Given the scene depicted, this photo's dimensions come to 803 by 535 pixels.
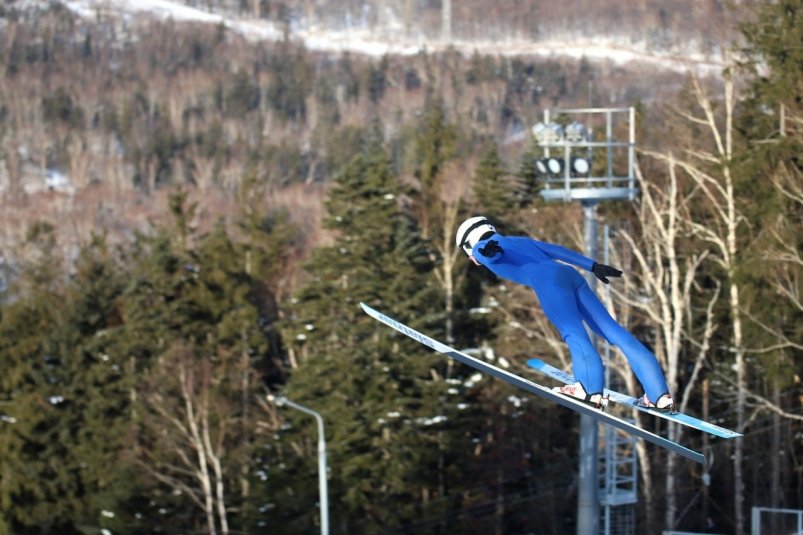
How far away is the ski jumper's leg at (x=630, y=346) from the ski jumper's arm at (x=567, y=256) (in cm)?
18

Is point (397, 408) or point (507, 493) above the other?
point (397, 408)

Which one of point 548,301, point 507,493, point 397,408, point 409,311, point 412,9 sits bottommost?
point 507,493

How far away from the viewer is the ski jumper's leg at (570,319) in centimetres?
765

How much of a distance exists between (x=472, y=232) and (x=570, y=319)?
0.76 m

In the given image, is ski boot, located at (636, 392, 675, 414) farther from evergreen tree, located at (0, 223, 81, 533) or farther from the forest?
evergreen tree, located at (0, 223, 81, 533)

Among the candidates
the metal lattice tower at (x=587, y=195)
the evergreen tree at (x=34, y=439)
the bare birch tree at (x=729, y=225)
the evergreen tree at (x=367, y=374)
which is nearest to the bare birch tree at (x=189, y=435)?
the evergreen tree at (x=367, y=374)

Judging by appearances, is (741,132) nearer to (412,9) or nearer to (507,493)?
(507,493)

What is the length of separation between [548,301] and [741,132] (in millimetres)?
22504

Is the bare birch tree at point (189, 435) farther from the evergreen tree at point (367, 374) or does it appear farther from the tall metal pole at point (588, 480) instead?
the tall metal pole at point (588, 480)

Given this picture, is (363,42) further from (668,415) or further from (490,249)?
(668,415)

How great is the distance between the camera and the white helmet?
305 inches

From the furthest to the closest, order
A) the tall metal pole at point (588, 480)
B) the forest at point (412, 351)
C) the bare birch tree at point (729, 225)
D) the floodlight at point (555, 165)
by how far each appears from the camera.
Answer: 1. the forest at point (412, 351)
2. the bare birch tree at point (729, 225)
3. the floodlight at point (555, 165)
4. the tall metal pole at point (588, 480)

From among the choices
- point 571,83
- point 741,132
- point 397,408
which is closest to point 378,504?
point 397,408

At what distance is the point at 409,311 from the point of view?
32.4m
